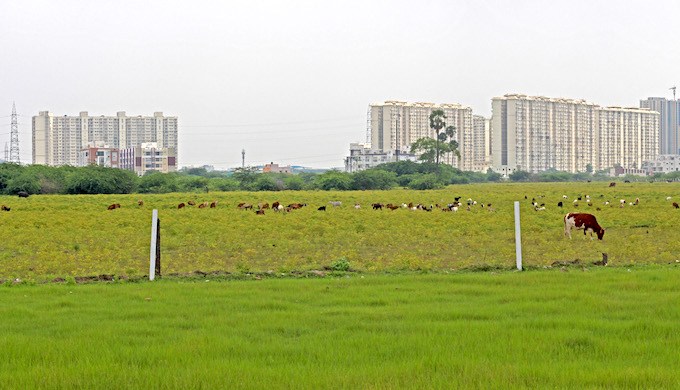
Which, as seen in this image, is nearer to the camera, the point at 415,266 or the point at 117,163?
the point at 415,266

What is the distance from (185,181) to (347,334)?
107 m

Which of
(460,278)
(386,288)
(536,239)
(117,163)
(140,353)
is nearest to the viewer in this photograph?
(140,353)

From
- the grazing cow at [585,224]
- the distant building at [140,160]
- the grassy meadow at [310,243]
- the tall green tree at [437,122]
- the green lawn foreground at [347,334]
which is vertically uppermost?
the tall green tree at [437,122]

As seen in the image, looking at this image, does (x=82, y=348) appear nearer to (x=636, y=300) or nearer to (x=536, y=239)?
(x=636, y=300)

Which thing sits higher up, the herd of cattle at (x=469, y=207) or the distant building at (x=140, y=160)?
the distant building at (x=140, y=160)

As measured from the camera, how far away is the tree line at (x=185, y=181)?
92.2m

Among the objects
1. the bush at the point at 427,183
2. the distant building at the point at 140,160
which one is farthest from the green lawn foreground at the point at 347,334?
the distant building at the point at 140,160

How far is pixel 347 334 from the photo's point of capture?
10.0 m

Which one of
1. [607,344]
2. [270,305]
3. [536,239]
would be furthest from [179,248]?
[607,344]

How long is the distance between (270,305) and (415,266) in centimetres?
687

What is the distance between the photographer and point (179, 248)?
25922 millimetres

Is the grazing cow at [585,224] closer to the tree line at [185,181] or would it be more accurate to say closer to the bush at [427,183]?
the tree line at [185,181]

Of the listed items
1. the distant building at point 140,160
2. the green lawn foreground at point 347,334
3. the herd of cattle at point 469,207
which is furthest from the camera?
the distant building at point 140,160

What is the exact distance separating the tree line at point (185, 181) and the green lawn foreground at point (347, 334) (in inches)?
3171
